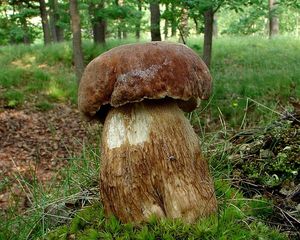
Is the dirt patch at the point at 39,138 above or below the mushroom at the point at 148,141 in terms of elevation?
below

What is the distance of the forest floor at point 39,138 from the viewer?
5.98 metres

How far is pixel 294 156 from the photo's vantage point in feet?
8.39

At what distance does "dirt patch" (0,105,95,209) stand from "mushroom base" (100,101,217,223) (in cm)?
370

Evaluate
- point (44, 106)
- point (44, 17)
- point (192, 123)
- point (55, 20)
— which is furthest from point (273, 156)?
point (55, 20)

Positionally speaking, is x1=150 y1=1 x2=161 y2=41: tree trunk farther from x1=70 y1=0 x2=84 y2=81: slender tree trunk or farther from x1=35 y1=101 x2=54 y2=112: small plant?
x1=35 y1=101 x2=54 y2=112: small plant

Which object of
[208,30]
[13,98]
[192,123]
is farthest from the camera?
[13,98]

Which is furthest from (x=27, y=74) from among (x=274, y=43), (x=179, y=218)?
(x=179, y=218)

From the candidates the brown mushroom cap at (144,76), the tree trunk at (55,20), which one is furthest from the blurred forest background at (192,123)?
the brown mushroom cap at (144,76)

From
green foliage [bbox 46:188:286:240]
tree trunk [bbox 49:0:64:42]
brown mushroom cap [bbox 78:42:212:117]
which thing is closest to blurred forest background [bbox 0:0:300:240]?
green foliage [bbox 46:188:286:240]

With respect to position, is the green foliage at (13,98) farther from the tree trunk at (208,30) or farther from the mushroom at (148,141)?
the mushroom at (148,141)

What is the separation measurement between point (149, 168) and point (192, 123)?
2540 millimetres

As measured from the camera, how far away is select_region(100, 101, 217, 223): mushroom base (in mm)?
1889

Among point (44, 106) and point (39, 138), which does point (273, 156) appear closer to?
point (39, 138)

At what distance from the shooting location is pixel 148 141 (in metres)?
1.90
